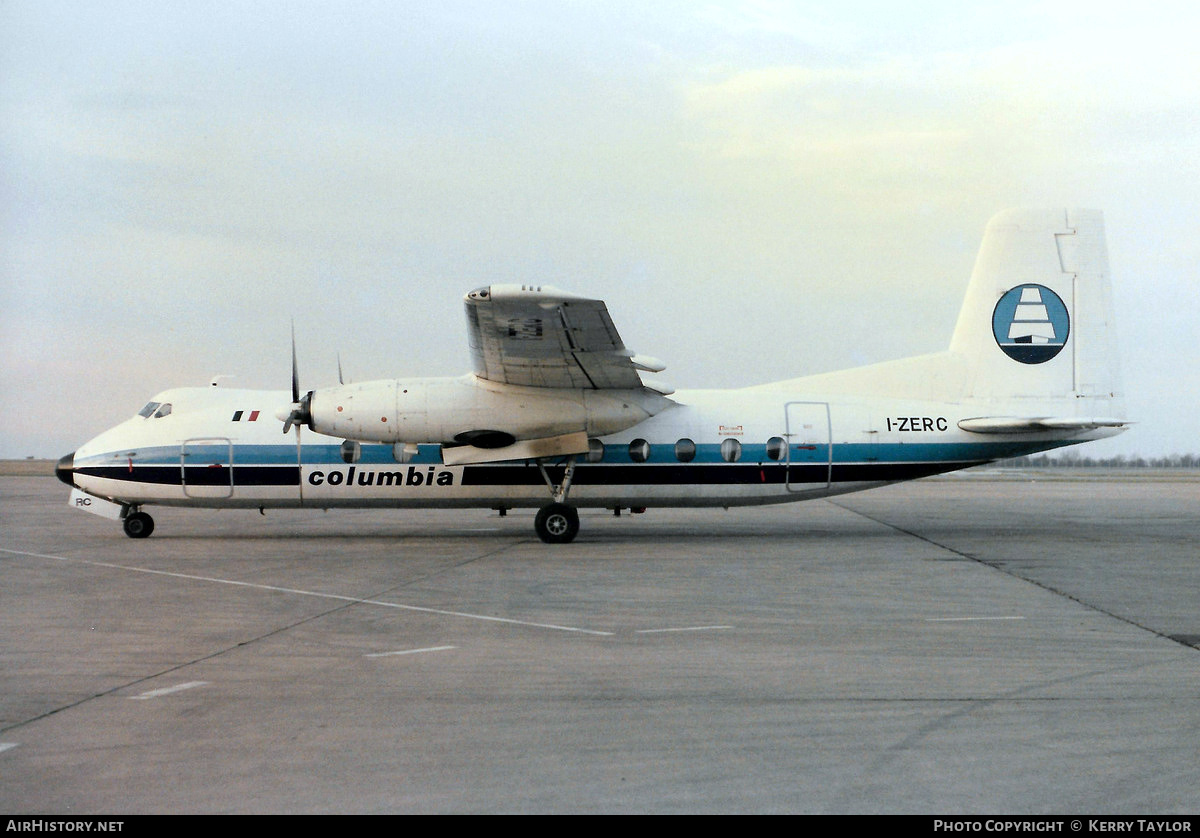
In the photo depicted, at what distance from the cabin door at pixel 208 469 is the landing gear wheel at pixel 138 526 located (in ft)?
4.35

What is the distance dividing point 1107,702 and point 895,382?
14017 millimetres

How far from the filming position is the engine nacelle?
18422 mm

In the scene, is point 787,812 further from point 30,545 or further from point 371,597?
point 30,545

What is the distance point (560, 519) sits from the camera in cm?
1923

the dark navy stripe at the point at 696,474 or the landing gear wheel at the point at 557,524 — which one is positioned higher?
the dark navy stripe at the point at 696,474

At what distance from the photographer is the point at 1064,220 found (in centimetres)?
2047

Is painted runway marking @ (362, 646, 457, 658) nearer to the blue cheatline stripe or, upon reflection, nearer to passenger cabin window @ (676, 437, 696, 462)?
the blue cheatline stripe

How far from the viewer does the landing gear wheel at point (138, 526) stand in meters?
20.8

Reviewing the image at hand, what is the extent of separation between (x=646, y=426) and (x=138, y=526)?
34.8 feet

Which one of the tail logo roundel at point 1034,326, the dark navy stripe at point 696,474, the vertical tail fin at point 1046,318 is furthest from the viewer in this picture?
the tail logo roundel at point 1034,326

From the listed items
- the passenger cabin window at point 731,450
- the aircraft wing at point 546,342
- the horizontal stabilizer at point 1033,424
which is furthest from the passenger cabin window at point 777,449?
the horizontal stabilizer at point 1033,424

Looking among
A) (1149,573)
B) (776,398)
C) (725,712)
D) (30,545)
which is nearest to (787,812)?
(725,712)

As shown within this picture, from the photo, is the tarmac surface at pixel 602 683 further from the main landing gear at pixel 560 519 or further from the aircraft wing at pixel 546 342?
the aircraft wing at pixel 546 342

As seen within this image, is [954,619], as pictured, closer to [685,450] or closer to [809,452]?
[809,452]
